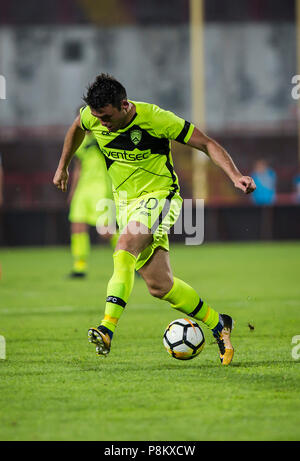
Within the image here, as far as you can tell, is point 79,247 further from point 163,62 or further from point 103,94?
point 163,62

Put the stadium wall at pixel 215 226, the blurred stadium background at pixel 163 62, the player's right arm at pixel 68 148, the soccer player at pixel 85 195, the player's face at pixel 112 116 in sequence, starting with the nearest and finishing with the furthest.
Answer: the player's face at pixel 112 116
the player's right arm at pixel 68 148
the soccer player at pixel 85 195
the stadium wall at pixel 215 226
the blurred stadium background at pixel 163 62

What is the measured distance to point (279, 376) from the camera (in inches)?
204

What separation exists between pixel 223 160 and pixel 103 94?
85 centimetres

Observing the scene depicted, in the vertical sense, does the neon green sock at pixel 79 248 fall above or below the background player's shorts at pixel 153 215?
below

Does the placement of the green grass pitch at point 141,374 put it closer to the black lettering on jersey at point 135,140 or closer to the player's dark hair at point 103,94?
the black lettering on jersey at point 135,140

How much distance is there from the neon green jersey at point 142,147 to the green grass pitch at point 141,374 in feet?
3.81

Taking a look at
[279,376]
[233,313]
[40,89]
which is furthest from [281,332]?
[40,89]

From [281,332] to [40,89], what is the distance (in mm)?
24479

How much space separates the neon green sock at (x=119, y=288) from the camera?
5.27 meters

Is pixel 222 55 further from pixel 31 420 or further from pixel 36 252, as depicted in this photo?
pixel 31 420

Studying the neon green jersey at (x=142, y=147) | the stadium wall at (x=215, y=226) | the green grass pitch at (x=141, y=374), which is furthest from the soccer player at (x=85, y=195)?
the stadium wall at (x=215, y=226)

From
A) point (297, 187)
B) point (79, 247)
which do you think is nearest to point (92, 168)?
point (79, 247)

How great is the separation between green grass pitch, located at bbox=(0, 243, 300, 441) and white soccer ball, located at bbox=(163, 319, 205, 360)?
80mm

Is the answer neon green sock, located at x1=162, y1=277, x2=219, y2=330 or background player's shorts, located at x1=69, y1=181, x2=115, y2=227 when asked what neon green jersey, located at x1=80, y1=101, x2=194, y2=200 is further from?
background player's shorts, located at x1=69, y1=181, x2=115, y2=227
